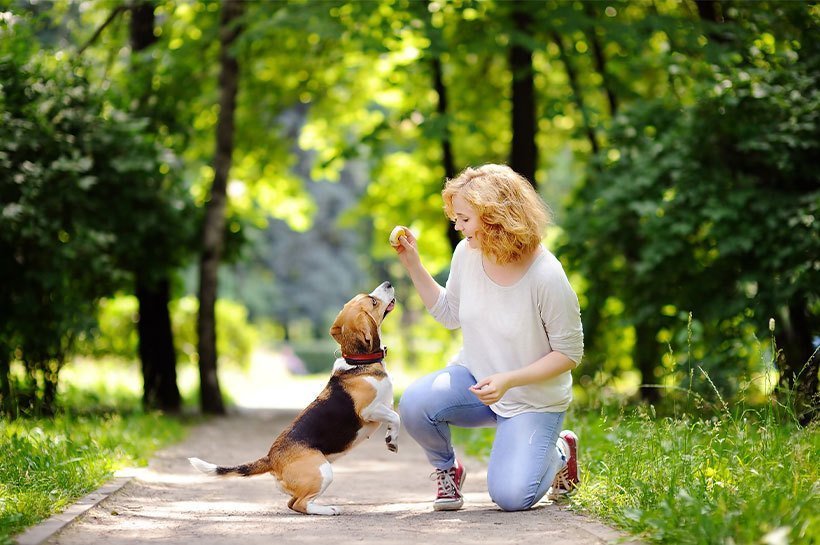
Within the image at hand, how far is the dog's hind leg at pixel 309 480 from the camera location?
527cm

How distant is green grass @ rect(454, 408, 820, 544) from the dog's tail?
1.77m

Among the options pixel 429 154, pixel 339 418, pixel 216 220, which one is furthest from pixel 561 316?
pixel 429 154

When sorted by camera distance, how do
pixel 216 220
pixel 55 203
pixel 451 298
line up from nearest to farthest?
pixel 451 298 → pixel 55 203 → pixel 216 220

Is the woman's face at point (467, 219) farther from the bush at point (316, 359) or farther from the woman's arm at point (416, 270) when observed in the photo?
the bush at point (316, 359)

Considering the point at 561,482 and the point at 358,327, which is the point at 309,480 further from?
the point at 561,482

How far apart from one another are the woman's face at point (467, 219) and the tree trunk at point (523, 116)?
8.21m

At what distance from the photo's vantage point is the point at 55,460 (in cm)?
595

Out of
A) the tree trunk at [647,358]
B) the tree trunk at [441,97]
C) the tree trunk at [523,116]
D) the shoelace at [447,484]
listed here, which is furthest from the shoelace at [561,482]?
the tree trunk at [523,116]

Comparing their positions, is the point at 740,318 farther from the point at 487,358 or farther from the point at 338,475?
the point at 487,358

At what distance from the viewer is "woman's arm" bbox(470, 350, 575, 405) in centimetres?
501

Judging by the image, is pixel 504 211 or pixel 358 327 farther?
pixel 358 327

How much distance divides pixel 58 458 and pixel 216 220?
22.3ft

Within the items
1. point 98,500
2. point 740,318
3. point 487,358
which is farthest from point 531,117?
point 98,500

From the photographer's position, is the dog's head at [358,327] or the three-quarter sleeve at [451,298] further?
the three-quarter sleeve at [451,298]
